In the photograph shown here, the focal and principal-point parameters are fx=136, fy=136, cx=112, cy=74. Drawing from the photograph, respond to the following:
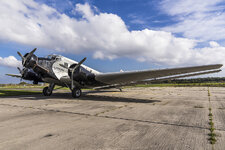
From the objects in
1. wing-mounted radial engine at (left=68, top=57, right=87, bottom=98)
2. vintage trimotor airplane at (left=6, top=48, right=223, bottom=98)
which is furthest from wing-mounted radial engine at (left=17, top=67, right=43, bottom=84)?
wing-mounted radial engine at (left=68, top=57, right=87, bottom=98)

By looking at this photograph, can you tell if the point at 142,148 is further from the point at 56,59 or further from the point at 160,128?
the point at 56,59

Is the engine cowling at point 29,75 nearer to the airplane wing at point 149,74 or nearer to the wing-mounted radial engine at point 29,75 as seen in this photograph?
the wing-mounted radial engine at point 29,75

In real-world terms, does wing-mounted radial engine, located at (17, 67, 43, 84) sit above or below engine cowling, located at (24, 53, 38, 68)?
below

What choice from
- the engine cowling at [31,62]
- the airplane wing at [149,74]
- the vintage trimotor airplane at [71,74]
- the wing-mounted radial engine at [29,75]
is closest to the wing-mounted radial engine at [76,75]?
the vintage trimotor airplane at [71,74]

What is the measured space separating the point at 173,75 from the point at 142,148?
420 inches

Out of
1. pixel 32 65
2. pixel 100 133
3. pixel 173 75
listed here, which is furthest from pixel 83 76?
pixel 100 133

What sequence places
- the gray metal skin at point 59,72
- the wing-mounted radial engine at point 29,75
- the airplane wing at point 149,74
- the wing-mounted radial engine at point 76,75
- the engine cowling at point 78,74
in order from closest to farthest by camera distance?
the airplane wing at point 149,74 → the gray metal skin at point 59,72 → the wing-mounted radial engine at point 76,75 → the engine cowling at point 78,74 → the wing-mounted radial engine at point 29,75

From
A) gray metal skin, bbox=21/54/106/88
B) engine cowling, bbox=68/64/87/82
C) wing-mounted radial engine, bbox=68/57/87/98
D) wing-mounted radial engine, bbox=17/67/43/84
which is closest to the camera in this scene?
gray metal skin, bbox=21/54/106/88

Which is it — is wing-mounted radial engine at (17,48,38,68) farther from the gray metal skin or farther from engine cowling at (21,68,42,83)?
engine cowling at (21,68,42,83)

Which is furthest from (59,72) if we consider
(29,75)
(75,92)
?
(29,75)

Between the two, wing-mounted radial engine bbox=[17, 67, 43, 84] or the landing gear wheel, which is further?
wing-mounted radial engine bbox=[17, 67, 43, 84]

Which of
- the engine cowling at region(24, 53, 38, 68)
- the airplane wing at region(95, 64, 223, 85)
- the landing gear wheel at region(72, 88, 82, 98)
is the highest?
the engine cowling at region(24, 53, 38, 68)

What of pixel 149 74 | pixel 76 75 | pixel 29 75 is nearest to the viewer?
A: pixel 149 74

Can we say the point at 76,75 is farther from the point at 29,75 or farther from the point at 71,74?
the point at 29,75
